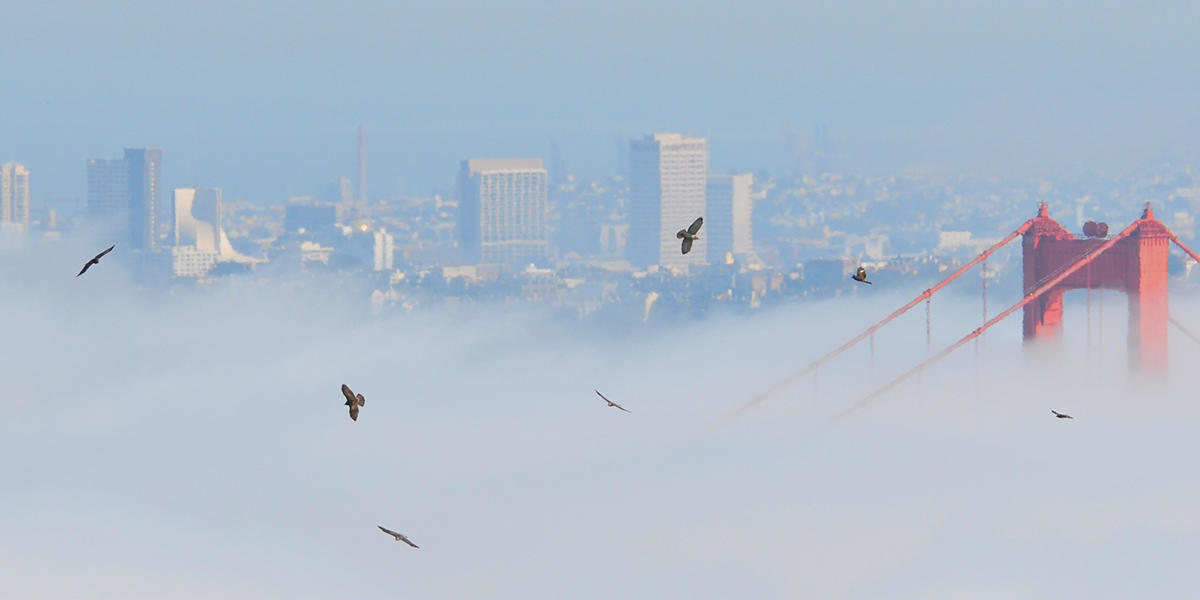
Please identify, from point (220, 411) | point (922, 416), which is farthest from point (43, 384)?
point (922, 416)

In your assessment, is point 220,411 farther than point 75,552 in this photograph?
Yes

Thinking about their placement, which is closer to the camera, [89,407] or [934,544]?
[934,544]

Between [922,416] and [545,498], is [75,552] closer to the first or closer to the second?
[545,498]

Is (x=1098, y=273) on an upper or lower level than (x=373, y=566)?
upper

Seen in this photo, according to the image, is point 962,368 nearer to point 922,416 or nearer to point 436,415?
point 922,416

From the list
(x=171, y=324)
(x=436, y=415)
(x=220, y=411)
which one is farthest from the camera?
(x=171, y=324)

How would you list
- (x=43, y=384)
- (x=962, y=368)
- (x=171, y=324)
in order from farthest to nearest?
1. (x=171, y=324)
2. (x=43, y=384)
3. (x=962, y=368)

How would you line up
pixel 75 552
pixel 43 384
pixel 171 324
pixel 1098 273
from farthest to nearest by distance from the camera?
pixel 171 324 < pixel 43 384 < pixel 75 552 < pixel 1098 273

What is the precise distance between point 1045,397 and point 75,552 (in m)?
44.0

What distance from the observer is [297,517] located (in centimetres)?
11138

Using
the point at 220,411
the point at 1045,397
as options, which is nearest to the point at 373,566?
the point at 1045,397

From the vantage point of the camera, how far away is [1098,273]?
84562 millimetres

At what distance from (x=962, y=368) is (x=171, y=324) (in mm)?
87855

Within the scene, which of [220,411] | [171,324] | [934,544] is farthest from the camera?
[171,324]
